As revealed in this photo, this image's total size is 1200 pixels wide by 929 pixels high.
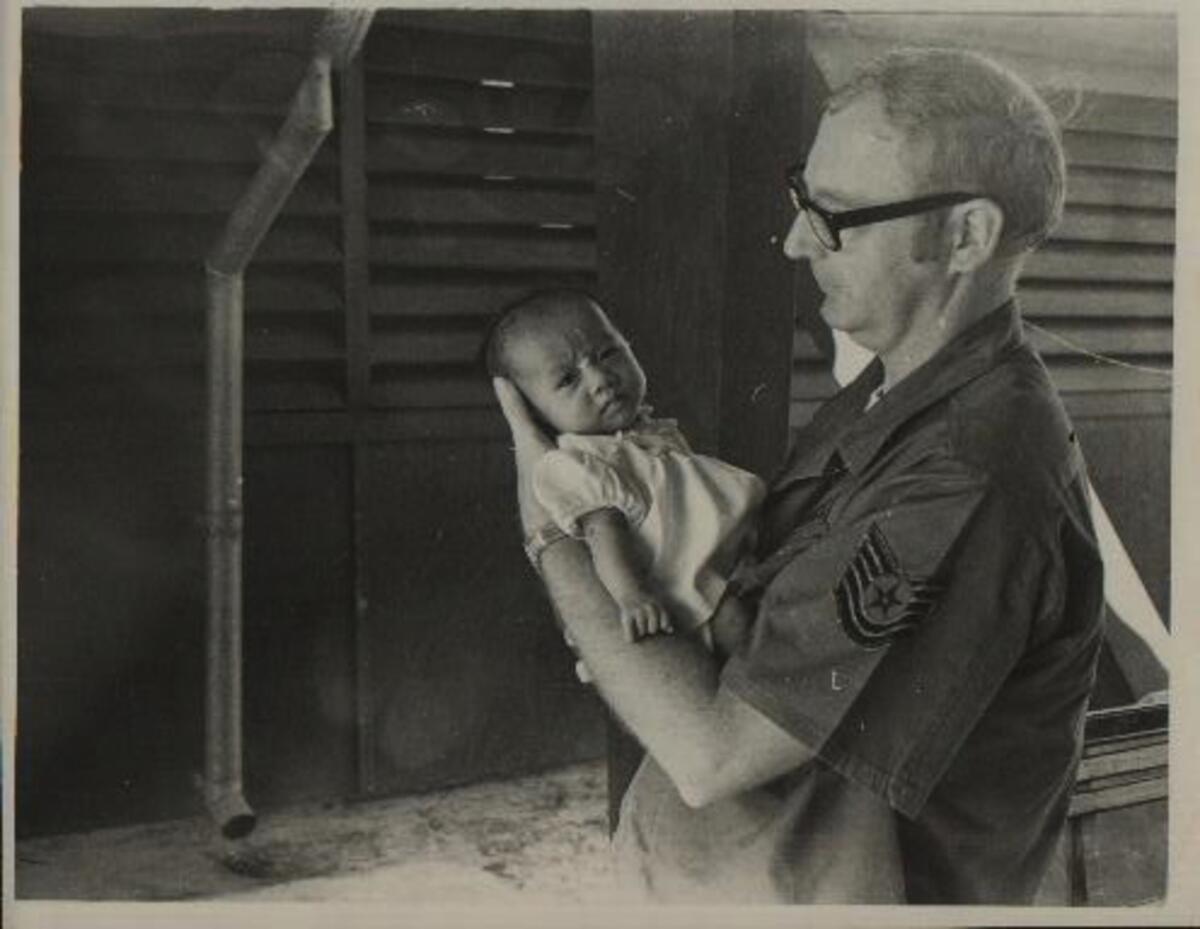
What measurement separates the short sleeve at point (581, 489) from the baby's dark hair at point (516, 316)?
92mm

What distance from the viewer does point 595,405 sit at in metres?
0.95

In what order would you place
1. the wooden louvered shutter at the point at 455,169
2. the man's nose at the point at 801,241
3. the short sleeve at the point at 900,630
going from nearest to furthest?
the short sleeve at the point at 900,630, the man's nose at the point at 801,241, the wooden louvered shutter at the point at 455,169

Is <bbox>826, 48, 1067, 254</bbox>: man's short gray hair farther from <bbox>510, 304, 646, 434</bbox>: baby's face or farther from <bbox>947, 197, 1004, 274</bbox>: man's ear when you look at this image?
<bbox>510, 304, 646, 434</bbox>: baby's face

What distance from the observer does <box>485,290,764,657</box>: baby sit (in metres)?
A: 0.90

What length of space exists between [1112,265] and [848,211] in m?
0.29

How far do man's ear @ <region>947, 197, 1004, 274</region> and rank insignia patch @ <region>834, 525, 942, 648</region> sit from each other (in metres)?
0.20

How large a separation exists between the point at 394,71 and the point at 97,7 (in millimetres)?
260

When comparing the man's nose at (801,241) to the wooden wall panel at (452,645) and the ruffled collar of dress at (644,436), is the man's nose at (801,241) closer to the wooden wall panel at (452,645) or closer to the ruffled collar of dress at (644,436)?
the ruffled collar of dress at (644,436)

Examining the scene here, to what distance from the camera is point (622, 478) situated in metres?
0.92

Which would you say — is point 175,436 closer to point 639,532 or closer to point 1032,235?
point 639,532

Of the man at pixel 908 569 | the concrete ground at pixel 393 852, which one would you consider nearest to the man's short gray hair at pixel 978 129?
the man at pixel 908 569

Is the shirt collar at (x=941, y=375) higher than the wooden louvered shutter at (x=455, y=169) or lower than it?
lower

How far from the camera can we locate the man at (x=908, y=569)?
0.83m

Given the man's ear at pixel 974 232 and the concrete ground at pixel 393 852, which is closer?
the man's ear at pixel 974 232
